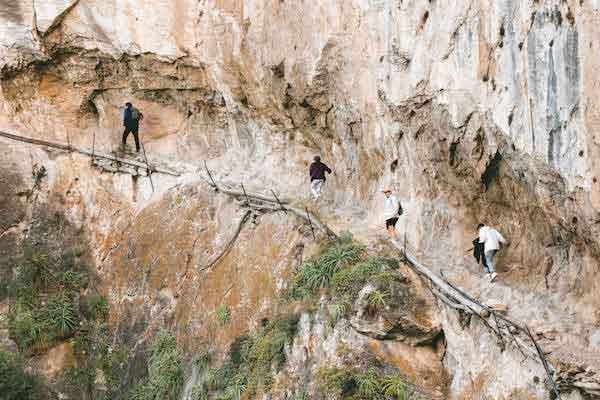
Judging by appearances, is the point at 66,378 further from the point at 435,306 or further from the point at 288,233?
the point at 435,306

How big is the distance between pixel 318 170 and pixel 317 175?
10 centimetres

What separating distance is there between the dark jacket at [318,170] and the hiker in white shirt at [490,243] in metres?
4.75

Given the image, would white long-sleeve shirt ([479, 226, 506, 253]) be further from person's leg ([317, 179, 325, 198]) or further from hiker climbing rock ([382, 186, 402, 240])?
person's leg ([317, 179, 325, 198])

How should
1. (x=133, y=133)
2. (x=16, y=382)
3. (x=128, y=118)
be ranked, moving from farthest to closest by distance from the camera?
(x=133, y=133), (x=128, y=118), (x=16, y=382)

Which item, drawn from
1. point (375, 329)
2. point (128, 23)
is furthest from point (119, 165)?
point (375, 329)

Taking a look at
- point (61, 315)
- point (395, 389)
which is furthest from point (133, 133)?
point (395, 389)

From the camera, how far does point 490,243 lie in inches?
588

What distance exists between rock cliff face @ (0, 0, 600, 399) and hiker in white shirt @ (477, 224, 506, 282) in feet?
0.89

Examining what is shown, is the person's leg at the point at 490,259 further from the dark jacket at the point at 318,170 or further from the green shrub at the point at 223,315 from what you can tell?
the green shrub at the point at 223,315

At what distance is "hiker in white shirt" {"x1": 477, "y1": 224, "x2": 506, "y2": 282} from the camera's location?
49.0 ft

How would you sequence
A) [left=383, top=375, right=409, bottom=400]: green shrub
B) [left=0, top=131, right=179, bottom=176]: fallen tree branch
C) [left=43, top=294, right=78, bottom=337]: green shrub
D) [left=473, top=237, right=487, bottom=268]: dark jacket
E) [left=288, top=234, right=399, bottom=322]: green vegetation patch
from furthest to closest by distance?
1. [left=0, top=131, right=179, bottom=176]: fallen tree branch
2. [left=43, top=294, right=78, bottom=337]: green shrub
3. [left=288, top=234, right=399, bottom=322]: green vegetation patch
4. [left=473, top=237, right=487, bottom=268]: dark jacket
5. [left=383, top=375, right=409, bottom=400]: green shrub

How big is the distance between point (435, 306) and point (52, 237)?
33.6 feet

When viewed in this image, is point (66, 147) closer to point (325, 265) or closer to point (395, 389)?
point (325, 265)

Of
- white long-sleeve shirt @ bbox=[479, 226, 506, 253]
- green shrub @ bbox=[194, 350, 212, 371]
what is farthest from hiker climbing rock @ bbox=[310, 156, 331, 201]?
white long-sleeve shirt @ bbox=[479, 226, 506, 253]
